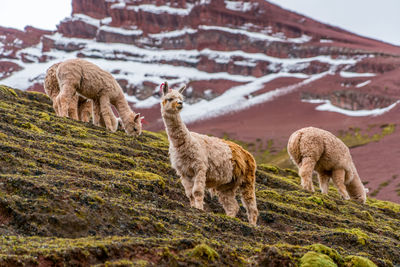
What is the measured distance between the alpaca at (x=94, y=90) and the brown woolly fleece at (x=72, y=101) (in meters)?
0.40

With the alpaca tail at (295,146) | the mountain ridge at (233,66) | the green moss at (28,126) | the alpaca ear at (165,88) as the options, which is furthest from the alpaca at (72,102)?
the mountain ridge at (233,66)

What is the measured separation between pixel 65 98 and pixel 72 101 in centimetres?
63

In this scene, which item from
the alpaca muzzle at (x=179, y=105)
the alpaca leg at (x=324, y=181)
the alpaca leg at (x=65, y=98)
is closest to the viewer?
the alpaca muzzle at (x=179, y=105)

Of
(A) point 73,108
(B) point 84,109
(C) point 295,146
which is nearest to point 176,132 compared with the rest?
(C) point 295,146

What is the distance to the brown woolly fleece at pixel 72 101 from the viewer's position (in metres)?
21.4

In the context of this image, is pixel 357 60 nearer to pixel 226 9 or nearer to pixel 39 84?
pixel 226 9

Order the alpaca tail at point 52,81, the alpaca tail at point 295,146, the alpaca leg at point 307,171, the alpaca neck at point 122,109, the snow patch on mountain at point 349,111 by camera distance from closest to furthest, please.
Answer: the alpaca leg at point 307,171
the alpaca tail at point 295,146
the alpaca neck at point 122,109
the alpaca tail at point 52,81
the snow patch on mountain at point 349,111

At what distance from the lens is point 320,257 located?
25.6 feet

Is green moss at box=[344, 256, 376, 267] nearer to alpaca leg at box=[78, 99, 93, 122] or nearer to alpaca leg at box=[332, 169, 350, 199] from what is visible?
alpaca leg at box=[332, 169, 350, 199]

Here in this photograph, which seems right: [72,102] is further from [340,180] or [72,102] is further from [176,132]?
[340,180]

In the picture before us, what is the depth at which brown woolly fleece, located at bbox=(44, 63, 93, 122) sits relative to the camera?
21391 millimetres

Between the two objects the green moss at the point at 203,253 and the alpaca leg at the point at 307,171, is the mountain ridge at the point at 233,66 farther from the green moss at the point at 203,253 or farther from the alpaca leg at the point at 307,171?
the green moss at the point at 203,253

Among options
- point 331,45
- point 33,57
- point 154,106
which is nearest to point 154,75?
point 154,106

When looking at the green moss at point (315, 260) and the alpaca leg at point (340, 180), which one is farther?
the alpaca leg at point (340, 180)
